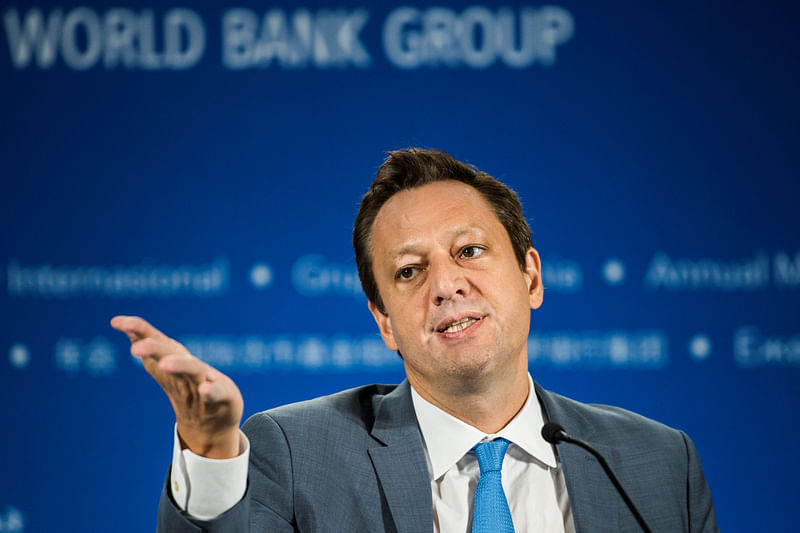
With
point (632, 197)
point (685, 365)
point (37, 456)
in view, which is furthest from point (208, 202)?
point (685, 365)

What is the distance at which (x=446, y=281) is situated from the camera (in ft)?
6.04

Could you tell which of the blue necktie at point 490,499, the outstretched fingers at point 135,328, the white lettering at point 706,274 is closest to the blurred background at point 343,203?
the white lettering at point 706,274

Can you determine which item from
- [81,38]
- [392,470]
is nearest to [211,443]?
[392,470]

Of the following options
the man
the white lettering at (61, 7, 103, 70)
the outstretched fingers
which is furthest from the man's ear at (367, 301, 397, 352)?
the white lettering at (61, 7, 103, 70)

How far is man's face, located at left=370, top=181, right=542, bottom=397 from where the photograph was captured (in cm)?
183

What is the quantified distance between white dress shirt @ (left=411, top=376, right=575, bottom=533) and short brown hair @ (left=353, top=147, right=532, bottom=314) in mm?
392

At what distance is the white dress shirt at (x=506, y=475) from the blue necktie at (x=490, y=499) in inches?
1.4

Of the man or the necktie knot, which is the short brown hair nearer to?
the man

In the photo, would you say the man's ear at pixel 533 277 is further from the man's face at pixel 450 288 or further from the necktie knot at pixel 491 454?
the necktie knot at pixel 491 454

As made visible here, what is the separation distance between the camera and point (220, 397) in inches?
50.3

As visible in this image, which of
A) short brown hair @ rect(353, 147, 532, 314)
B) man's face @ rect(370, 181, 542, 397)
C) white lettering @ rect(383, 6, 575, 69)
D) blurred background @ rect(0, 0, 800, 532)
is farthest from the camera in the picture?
white lettering @ rect(383, 6, 575, 69)

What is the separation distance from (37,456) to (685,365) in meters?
2.29

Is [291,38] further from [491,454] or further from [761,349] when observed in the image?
[761,349]

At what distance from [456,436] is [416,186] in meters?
0.62
